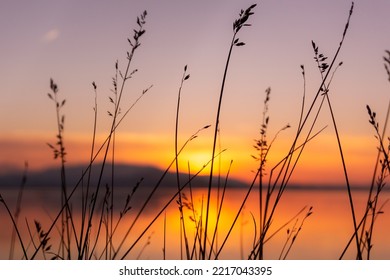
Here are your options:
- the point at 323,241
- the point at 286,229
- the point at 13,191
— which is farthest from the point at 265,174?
the point at 323,241

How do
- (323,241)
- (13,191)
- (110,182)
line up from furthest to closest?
(323,241) → (13,191) → (110,182)

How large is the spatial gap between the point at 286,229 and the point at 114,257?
19.7 inches

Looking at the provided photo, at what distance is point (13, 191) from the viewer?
8.70 feet

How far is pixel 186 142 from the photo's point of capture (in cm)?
209

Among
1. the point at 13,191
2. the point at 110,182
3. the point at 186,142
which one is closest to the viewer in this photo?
the point at 186,142

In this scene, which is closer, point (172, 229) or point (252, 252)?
point (252, 252)

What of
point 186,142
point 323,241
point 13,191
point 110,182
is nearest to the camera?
point 186,142

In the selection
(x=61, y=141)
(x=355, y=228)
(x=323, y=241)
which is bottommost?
(x=323, y=241)

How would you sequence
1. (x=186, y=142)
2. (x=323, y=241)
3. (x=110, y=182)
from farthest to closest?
(x=323, y=241) < (x=110, y=182) < (x=186, y=142)

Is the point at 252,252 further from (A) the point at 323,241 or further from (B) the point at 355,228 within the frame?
(A) the point at 323,241

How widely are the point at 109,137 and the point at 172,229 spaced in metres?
0.65
